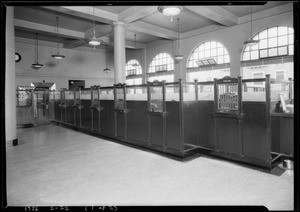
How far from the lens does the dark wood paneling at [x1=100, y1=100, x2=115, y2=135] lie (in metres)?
5.83

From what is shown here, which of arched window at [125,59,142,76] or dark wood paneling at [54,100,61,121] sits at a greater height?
arched window at [125,59,142,76]

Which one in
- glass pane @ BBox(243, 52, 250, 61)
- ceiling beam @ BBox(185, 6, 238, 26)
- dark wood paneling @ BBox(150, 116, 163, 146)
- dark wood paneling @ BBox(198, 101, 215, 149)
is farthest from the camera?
glass pane @ BBox(243, 52, 250, 61)

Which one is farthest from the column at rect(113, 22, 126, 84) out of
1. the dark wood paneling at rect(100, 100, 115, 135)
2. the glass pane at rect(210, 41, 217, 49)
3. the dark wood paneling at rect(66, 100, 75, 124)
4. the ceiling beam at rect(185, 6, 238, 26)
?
the glass pane at rect(210, 41, 217, 49)

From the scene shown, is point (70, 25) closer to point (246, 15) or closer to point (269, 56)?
point (246, 15)

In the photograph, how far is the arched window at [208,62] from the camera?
11.5 meters

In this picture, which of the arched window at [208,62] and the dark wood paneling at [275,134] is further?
the arched window at [208,62]

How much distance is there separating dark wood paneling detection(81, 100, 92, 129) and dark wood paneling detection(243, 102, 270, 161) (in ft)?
15.5

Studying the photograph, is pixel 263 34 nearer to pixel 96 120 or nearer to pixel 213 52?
pixel 213 52

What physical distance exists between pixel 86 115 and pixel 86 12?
419 cm

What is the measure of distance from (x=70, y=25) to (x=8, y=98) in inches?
286

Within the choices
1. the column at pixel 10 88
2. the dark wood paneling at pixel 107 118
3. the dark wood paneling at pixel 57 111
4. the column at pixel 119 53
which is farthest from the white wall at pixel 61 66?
the dark wood paneling at pixel 107 118

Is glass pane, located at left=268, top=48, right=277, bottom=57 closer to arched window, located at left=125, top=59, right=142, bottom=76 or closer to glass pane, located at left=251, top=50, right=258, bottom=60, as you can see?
glass pane, located at left=251, top=50, right=258, bottom=60

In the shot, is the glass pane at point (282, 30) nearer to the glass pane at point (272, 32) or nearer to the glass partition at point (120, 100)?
the glass pane at point (272, 32)

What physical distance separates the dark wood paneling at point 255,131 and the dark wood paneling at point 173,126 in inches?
46.7
